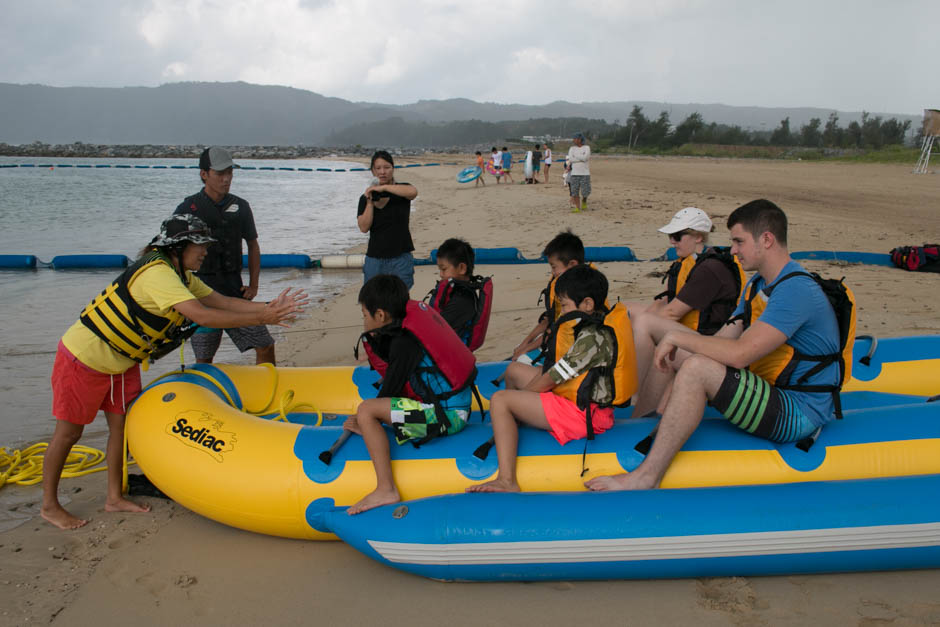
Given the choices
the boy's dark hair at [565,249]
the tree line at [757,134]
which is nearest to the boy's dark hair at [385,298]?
the boy's dark hair at [565,249]

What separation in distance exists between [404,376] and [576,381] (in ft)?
2.35

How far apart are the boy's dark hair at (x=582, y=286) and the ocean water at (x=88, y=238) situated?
122 inches

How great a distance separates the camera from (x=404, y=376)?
273cm

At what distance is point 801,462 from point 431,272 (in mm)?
6072

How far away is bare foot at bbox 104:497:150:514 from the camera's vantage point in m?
3.06

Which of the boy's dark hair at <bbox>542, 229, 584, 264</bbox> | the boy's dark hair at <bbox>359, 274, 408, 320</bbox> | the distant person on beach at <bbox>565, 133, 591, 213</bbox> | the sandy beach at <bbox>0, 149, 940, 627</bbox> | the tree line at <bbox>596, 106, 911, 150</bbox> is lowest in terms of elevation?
the sandy beach at <bbox>0, 149, 940, 627</bbox>

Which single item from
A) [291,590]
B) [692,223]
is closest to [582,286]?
[692,223]

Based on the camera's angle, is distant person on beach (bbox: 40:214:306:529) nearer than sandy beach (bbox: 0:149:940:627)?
No

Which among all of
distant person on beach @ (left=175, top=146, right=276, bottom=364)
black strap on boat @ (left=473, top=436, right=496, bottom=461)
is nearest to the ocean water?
distant person on beach @ (left=175, top=146, right=276, bottom=364)

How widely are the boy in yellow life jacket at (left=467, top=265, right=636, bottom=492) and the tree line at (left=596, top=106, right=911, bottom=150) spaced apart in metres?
36.8

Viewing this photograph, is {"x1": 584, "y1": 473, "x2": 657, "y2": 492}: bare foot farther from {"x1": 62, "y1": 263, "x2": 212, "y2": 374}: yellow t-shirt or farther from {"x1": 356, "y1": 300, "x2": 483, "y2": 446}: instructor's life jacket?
{"x1": 62, "y1": 263, "x2": 212, "y2": 374}: yellow t-shirt

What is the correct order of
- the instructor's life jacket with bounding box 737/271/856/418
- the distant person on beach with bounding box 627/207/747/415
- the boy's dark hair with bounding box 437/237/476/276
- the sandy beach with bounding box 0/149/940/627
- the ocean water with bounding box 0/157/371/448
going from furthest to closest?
1. the ocean water with bounding box 0/157/371/448
2. the boy's dark hair with bounding box 437/237/476/276
3. the distant person on beach with bounding box 627/207/747/415
4. the instructor's life jacket with bounding box 737/271/856/418
5. the sandy beach with bounding box 0/149/940/627

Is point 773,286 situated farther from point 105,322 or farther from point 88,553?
point 88,553

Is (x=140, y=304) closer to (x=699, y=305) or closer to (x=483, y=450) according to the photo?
(x=483, y=450)
